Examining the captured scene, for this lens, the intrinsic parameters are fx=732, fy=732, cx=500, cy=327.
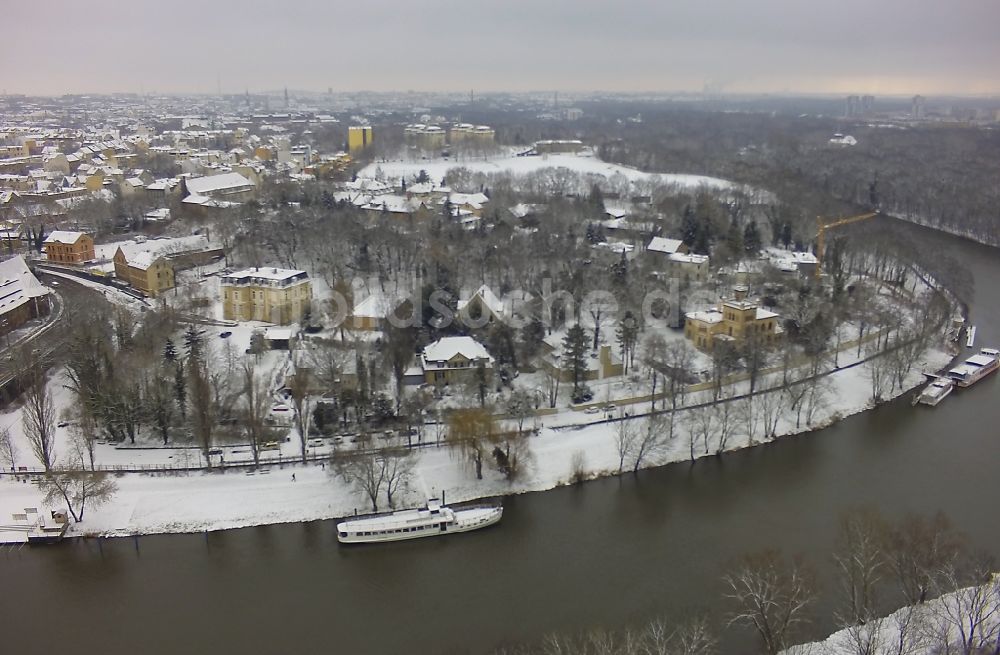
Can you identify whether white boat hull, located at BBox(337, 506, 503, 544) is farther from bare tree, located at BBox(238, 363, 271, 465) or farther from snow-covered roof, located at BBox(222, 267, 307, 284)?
snow-covered roof, located at BBox(222, 267, 307, 284)

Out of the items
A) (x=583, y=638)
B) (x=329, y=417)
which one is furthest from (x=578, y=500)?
(x=329, y=417)

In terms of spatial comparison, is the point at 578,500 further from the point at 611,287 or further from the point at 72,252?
the point at 72,252

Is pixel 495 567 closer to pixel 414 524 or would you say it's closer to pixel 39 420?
pixel 414 524

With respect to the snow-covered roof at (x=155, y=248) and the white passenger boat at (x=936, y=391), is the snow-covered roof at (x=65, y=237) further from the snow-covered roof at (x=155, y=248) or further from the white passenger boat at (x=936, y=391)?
the white passenger boat at (x=936, y=391)

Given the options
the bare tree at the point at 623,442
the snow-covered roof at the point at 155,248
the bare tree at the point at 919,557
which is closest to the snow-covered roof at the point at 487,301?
the bare tree at the point at 623,442

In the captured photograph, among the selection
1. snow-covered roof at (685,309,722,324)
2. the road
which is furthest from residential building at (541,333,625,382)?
the road

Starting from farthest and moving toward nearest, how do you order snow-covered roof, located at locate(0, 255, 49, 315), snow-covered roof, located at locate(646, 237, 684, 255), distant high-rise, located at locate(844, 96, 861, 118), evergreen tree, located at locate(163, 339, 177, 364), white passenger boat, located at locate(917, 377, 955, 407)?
distant high-rise, located at locate(844, 96, 861, 118) < snow-covered roof, located at locate(646, 237, 684, 255) < snow-covered roof, located at locate(0, 255, 49, 315) < white passenger boat, located at locate(917, 377, 955, 407) < evergreen tree, located at locate(163, 339, 177, 364)

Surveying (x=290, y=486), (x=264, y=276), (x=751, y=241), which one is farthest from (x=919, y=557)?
(x=751, y=241)
